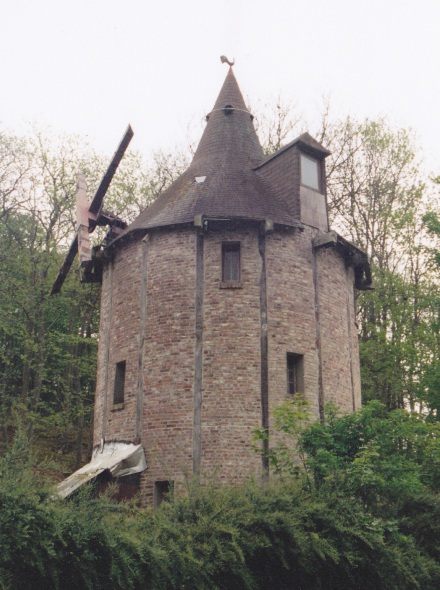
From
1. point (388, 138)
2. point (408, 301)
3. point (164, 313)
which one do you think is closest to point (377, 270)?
point (408, 301)

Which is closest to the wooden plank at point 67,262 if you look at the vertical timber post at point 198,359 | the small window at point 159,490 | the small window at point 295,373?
the vertical timber post at point 198,359

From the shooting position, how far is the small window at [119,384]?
18.5 m

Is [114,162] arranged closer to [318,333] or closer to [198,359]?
[198,359]

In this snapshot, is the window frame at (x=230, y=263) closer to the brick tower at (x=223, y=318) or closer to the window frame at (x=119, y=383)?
the brick tower at (x=223, y=318)

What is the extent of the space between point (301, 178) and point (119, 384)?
23.5 feet

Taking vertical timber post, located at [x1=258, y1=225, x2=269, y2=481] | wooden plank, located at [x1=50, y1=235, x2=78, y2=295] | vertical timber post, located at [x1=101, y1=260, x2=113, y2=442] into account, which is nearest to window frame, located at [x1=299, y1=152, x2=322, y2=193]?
vertical timber post, located at [x1=258, y1=225, x2=269, y2=481]

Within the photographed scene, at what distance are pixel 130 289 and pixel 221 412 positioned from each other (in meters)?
4.23

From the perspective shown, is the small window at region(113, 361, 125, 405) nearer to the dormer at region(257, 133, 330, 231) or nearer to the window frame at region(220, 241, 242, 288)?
the window frame at region(220, 241, 242, 288)

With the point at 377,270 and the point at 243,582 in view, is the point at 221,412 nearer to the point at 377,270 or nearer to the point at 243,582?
the point at 243,582

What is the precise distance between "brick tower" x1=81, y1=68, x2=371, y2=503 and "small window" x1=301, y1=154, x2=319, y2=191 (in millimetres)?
41

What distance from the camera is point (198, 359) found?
56.3 ft

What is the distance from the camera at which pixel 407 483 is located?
13.4 meters

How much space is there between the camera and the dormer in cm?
1936

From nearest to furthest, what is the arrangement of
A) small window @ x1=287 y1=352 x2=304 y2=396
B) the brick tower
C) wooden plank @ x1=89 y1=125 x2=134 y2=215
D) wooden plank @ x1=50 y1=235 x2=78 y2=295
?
the brick tower → small window @ x1=287 y1=352 x2=304 y2=396 → wooden plank @ x1=89 y1=125 x2=134 y2=215 → wooden plank @ x1=50 y1=235 x2=78 y2=295
